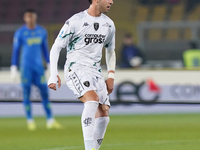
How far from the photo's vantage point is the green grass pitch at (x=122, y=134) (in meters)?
6.59

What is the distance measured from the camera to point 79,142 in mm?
7035

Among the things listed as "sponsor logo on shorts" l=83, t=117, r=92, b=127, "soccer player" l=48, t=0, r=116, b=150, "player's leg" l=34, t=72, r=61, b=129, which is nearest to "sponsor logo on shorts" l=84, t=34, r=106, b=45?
"soccer player" l=48, t=0, r=116, b=150

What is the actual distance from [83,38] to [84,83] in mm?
439

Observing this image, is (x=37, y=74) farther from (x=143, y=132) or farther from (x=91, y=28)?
(x=91, y=28)

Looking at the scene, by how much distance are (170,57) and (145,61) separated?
751mm

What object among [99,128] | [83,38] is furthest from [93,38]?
[99,128]

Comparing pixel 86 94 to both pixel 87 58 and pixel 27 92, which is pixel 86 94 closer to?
pixel 87 58

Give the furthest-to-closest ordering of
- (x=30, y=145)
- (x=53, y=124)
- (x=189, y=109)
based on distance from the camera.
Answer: (x=189, y=109) < (x=53, y=124) < (x=30, y=145)

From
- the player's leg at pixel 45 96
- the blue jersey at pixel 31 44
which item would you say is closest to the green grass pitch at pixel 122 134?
the player's leg at pixel 45 96

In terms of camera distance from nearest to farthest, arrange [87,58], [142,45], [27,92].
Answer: [87,58] → [27,92] → [142,45]

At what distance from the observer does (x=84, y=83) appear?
15.4 ft

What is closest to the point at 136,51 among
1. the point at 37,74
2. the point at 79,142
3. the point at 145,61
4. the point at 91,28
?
the point at 145,61

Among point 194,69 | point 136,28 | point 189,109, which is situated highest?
point 136,28

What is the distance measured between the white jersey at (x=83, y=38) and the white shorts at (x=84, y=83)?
81 mm
